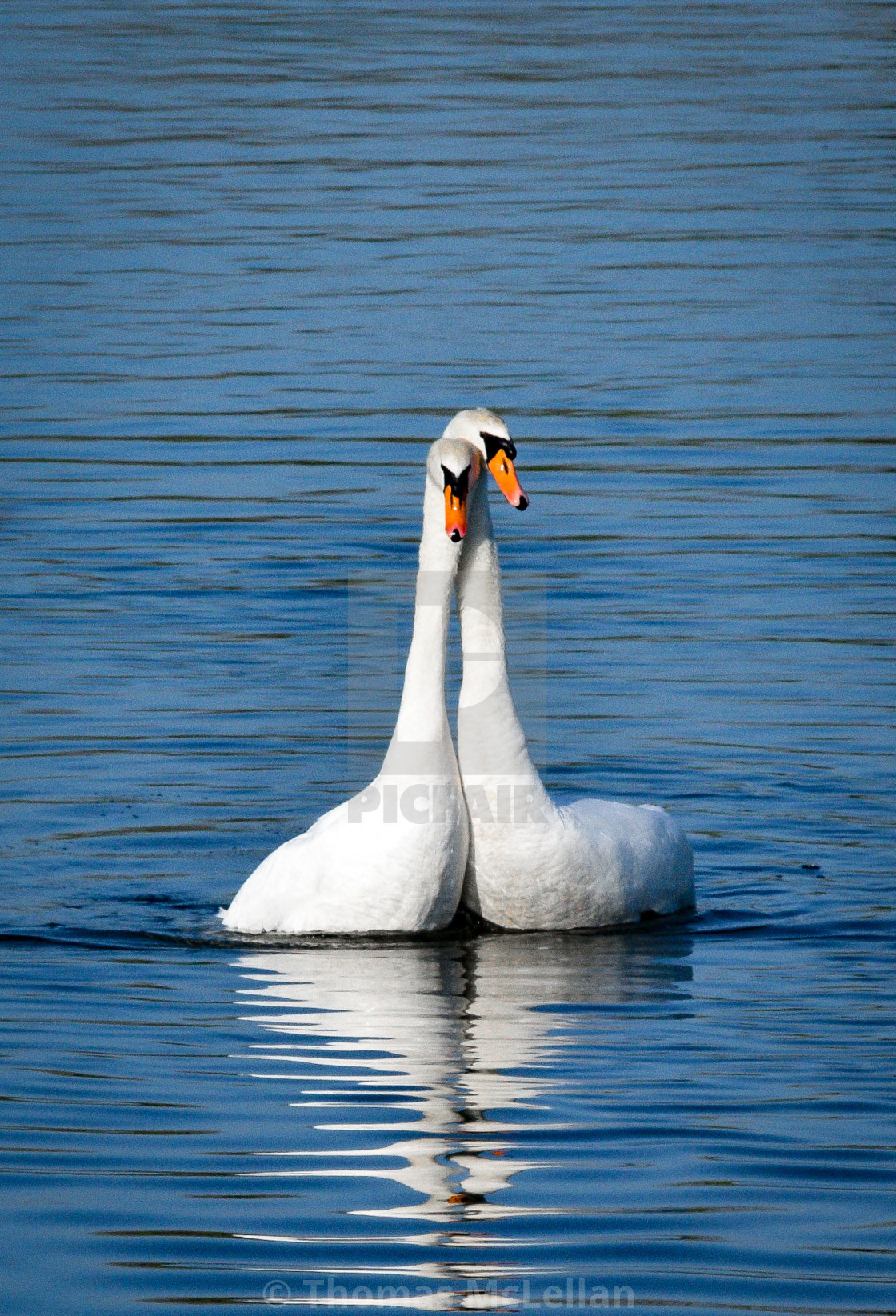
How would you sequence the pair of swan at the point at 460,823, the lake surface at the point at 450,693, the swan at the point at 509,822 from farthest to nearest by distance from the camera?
the swan at the point at 509,822, the pair of swan at the point at 460,823, the lake surface at the point at 450,693

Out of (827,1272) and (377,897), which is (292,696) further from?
(827,1272)

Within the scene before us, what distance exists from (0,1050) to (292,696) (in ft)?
17.4

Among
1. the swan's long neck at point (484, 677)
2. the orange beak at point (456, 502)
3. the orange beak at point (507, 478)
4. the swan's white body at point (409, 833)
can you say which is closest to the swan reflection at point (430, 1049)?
the swan's white body at point (409, 833)

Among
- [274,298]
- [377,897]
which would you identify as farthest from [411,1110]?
[274,298]

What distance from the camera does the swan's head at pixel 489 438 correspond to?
8.85 metres

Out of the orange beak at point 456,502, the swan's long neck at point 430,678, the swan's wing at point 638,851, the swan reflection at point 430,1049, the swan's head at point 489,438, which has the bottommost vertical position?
the swan reflection at point 430,1049

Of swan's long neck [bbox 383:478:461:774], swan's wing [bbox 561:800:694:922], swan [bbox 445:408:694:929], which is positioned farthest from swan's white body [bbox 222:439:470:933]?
swan's wing [bbox 561:800:694:922]

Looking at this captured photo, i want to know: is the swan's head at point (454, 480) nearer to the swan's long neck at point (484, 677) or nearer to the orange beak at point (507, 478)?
the orange beak at point (507, 478)

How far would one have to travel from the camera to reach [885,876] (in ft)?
33.1

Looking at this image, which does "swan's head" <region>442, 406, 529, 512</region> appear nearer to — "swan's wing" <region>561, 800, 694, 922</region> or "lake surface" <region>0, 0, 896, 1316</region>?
"swan's wing" <region>561, 800, 694, 922</region>

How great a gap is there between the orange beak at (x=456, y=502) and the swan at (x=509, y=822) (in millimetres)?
234

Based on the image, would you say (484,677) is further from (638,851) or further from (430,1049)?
(430,1049)

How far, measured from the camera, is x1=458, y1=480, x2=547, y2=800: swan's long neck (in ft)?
30.0

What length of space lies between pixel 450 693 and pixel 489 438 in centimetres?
397
